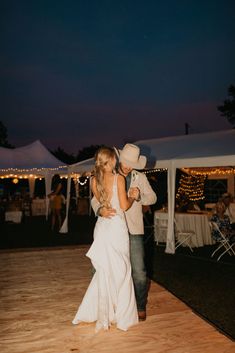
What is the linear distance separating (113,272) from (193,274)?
303 centimetres

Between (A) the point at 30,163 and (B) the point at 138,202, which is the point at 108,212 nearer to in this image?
(B) the point at 138,202

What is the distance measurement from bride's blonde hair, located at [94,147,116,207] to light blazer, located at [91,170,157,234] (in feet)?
0.81

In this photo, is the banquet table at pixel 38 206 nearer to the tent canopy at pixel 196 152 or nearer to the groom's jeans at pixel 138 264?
the tent canopy at pixel 196 152

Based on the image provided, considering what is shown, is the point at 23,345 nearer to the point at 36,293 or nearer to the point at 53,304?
the point at 53,304

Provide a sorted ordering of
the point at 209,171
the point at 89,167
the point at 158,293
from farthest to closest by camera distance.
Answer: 1. the point at 209,171
2. the point at 89,167
3. the point at 158,293

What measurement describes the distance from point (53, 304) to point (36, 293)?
0.45 metres

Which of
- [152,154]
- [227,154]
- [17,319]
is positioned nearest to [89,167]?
[152,154]

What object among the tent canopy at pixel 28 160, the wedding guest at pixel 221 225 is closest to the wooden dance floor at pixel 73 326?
the wedding guest at pixel 221 225

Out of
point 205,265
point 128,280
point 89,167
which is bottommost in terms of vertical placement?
point 205,265

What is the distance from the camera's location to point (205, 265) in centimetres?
610

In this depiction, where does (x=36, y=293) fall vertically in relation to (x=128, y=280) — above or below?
below

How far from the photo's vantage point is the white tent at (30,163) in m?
14.3

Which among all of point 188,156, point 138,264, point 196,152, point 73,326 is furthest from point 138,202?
point 196,152

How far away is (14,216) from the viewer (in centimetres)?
1321
